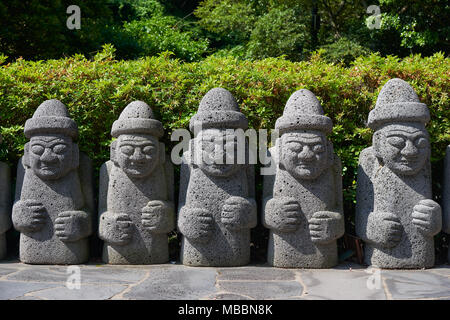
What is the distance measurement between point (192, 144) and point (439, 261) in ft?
8.92

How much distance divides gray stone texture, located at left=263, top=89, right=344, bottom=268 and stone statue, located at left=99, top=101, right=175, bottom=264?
1045 mm

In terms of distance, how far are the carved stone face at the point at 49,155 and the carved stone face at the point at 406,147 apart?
3.00m

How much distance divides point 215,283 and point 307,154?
1.41 meters

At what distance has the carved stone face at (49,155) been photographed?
4.30 metres

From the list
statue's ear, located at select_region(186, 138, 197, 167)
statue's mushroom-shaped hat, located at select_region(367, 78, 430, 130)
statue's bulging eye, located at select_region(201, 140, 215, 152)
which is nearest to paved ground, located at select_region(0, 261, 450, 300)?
statue's ear, located at select_region(186, 138, 197, 167)

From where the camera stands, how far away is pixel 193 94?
511cm

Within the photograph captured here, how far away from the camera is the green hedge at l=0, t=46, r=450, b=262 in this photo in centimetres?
499

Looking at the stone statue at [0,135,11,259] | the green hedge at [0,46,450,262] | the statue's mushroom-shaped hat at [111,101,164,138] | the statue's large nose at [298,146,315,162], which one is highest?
the green hedge at [0,46,450,262]

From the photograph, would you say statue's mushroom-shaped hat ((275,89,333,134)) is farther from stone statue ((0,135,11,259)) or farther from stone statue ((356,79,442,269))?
stone statue ((0,135,11,259))

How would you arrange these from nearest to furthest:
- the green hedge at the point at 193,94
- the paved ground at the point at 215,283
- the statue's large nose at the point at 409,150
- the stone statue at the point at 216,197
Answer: the paved ground at the point at 215,283, the statue's large nose at the point at 409,150, the stone statue at the point at 216,197, the green hedge at the point at 193,94

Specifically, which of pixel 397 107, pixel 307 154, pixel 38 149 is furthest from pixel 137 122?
pixel 397 107

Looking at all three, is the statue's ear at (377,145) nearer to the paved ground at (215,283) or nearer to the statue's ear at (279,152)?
the statue's ear at (279,152)

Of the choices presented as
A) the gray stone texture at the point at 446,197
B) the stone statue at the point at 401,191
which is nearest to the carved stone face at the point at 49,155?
the stone statue at the point at 401,191

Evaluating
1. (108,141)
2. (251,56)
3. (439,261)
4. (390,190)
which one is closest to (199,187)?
(108,141)
